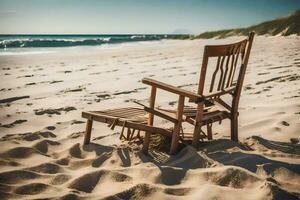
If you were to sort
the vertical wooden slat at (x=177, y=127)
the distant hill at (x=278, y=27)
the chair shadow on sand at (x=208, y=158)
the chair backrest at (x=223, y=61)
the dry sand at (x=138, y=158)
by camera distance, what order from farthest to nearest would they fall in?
1. the distant hill at (x=278, y=27)
2. the vertical wooden slat at (x=177, y=127)
3. the chair backrest at (x=223, y=61)
4. the chair shadow on sand at (x=208, y=158)
5. the dry sand at (x=138, y=158)

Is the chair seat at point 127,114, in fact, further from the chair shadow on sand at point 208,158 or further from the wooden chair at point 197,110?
the chair shadow on sand at point 208,158

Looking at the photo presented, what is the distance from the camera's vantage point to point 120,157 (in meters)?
3.70

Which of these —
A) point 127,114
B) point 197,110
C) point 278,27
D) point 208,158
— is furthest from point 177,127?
point 278,27

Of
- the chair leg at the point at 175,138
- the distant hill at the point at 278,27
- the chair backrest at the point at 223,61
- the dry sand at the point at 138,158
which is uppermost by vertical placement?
the distant hill at the point at 278,27

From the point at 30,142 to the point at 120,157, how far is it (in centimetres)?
136

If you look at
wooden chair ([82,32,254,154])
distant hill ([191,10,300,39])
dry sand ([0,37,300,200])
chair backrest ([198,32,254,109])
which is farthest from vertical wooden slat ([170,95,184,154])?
distant hill ([191,10,300,39])

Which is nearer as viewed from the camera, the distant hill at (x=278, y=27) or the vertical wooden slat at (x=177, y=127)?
the vertical wooden slat at (x=177, y=127)

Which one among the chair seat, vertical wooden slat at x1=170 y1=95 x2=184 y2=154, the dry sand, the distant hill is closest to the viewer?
the dry sand

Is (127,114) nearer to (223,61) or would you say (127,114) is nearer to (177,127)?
(177,127)

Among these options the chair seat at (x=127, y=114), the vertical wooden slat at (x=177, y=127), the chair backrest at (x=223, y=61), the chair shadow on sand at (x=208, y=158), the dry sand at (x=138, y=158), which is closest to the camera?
the dry sand at (x=138, y=158)

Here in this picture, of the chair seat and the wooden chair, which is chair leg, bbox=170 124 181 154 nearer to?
the wooden chair

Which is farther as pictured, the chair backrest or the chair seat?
the chair seat

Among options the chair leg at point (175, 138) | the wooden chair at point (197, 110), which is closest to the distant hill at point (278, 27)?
the wooden chair at point (197, 110)

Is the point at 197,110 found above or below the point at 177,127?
above
